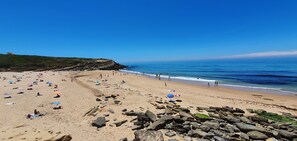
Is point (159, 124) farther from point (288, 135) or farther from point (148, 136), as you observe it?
point (288, 135)

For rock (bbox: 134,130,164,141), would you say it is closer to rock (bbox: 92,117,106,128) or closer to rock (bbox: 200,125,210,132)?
rock (bbox: 200,125,210,132)

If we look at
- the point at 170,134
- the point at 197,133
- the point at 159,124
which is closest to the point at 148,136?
the point at 170,134

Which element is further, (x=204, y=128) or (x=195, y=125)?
(x=195, y=125)

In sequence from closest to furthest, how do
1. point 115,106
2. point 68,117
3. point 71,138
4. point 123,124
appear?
point 71,138 < point 123,124 < point 68,117 < point 115,106

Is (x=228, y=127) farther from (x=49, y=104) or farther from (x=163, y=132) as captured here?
(x=49, y=104)

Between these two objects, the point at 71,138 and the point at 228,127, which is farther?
the point at 228,127

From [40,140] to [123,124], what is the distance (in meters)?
3.34

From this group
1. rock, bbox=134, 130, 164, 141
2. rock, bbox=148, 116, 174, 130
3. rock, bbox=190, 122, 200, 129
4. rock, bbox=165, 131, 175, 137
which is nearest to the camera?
rock, bbox=134, 130, 164, 141

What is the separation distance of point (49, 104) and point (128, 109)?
5.97 meters

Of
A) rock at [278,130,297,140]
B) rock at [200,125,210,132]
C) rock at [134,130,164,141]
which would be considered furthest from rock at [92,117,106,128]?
rock at [278,130,297,140]

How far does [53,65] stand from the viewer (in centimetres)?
6762

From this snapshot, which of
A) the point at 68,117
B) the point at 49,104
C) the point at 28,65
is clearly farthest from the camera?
the point at 28,65

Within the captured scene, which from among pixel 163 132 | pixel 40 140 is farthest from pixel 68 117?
pixel 163 132

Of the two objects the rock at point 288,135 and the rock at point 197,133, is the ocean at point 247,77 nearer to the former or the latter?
the rock at point 288,135
